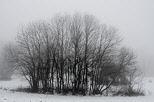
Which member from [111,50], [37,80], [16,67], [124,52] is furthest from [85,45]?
[16,67]

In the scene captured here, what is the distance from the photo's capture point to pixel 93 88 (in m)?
35.0

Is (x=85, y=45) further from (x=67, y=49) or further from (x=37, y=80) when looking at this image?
(x=37, y=80)

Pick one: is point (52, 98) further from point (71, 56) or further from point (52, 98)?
point (71, 56)

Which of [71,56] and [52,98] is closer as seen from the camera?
[52,98]

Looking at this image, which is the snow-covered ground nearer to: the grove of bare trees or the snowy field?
the snowy field

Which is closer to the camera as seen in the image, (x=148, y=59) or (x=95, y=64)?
(x=95, y=64)

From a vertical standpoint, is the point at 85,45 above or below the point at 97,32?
below

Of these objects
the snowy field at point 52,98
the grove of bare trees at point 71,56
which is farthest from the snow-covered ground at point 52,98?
the grove of bare trees at point 71,56

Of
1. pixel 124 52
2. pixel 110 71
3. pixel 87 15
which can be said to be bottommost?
pixel 110 71

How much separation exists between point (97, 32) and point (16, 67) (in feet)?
54.4

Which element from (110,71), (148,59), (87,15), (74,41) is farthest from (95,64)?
(148,59)

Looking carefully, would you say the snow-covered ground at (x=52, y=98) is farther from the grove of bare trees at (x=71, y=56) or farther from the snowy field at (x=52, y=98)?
the grove of bare trees at (x=71, y=56)

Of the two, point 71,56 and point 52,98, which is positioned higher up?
point 71,56

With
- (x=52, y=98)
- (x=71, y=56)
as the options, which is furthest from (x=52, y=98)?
(x=71, y=56)
